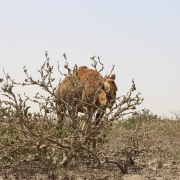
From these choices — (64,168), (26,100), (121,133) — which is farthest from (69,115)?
(121,133)

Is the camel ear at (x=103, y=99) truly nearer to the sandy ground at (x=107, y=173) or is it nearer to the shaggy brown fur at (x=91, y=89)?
the shaggy brown fur at (x=91, y=89)

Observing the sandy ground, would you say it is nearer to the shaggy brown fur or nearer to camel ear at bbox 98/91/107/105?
the shaggy brown fur

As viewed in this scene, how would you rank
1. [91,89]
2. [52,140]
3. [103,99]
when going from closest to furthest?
[52,140]
[103,99]
[91,89]

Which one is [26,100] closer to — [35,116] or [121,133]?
[35,116]

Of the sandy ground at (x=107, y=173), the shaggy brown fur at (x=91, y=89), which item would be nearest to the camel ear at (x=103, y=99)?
the shaggy brown fur at (x=91, y=89)

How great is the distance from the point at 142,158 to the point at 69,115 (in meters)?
2.42

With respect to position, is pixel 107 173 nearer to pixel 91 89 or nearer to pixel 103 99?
pixel 103 99

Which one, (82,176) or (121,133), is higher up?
(121,133)

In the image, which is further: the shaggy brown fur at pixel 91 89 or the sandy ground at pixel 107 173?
the shaggy brown fur at pixel 91 89

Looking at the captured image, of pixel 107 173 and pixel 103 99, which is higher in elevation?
pixel 103 99

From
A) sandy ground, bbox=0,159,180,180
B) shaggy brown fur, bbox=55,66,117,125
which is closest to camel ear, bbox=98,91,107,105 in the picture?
shaggy brown fur, bbox=55,66,117,125

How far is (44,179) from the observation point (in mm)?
5715

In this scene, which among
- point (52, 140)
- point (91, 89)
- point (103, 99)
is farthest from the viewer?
point (91, 89)

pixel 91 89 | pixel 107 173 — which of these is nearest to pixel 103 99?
pixel 91 89
